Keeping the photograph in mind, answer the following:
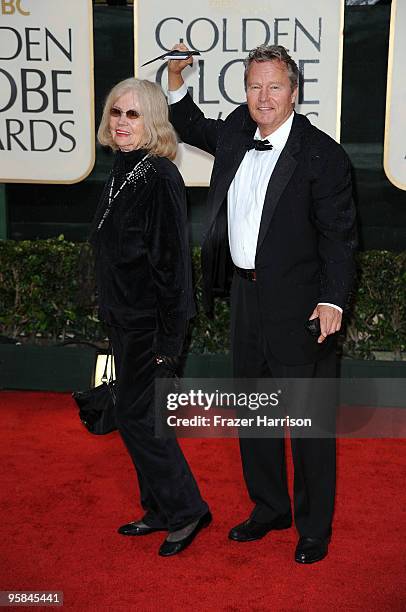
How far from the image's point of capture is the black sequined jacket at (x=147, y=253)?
312 cm

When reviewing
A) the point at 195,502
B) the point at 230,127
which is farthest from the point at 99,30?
the point at 195,502

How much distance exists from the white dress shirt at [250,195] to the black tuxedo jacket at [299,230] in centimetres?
4

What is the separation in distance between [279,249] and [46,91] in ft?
10.7

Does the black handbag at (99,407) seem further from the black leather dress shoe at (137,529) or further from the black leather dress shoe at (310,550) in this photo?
the black leather dress shoe at (310,550)

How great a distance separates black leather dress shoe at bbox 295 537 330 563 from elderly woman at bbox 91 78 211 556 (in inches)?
25.7

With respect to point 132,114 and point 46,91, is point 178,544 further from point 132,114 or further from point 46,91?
point 46,91

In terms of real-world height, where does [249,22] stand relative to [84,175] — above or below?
above

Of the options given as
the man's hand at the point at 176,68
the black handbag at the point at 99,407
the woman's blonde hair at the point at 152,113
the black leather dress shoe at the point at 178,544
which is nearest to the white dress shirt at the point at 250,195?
the woman's blonde hair at the point at 152,113

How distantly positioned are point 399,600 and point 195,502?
2.98 feet

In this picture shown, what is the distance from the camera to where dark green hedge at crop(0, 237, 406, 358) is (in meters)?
5.48

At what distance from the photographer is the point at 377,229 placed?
19.4 feet

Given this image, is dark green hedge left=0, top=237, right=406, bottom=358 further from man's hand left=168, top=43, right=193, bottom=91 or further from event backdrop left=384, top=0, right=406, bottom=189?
man's hand left=168, top=43, right=193, bottom=91

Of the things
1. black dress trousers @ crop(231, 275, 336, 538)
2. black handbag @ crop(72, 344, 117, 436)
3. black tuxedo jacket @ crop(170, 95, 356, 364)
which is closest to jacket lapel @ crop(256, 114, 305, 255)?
black tuxedo jacket @ crop(170, 95, 356, 364)

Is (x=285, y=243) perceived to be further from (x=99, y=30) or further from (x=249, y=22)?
(x=99, y=30)
